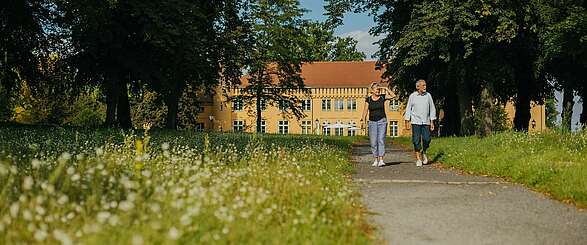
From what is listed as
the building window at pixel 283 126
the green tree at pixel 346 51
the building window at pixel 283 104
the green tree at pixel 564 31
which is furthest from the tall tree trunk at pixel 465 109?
the building window at pixel 283 126

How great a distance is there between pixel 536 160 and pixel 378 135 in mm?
4005

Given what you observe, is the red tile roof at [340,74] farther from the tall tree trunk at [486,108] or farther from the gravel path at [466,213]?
the gravel path at [466,213]

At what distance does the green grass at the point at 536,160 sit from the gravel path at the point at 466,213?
0.34 metres

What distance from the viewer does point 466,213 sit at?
27.6 feet

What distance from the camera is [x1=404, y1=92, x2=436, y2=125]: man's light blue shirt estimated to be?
16.3m

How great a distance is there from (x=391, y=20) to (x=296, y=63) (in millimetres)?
33967

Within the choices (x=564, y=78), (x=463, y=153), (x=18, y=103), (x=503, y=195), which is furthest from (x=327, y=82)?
(x=503, y=195)

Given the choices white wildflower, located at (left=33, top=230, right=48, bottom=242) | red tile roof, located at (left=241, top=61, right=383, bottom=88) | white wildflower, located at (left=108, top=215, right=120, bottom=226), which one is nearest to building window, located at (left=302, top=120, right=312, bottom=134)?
red tile roof, located at (left=241, top=61, right=383, bottom=88)

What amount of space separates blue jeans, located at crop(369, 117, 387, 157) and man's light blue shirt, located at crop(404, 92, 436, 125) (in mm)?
586

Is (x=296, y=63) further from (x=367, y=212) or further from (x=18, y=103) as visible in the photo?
(x=367, y=212)

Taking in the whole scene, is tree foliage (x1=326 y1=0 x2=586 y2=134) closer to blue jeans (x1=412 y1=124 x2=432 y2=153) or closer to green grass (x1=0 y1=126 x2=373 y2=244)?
blue jeans (x1=412 y1=124 x2=432 y2=153)

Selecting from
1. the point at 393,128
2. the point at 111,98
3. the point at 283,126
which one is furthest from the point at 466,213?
the point at 283,126

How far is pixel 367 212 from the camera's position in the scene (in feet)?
27.3

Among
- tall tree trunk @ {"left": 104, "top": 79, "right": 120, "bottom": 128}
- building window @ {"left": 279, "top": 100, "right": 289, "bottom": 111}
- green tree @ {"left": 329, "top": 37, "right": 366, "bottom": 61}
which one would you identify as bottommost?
tall tree trunk @ {"left": 104, "top": 79, "right": 120, "bottom": 128}
